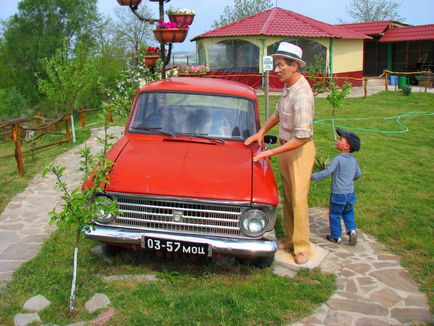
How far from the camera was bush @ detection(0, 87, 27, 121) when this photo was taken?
40.6 meters

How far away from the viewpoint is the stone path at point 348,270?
4.06m

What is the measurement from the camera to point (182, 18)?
9.09m

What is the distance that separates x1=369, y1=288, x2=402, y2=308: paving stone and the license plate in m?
1.58

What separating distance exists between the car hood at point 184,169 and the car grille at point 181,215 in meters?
0.10

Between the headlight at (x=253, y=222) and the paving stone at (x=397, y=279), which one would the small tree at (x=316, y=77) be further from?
the headlight at (x=253, y=222)

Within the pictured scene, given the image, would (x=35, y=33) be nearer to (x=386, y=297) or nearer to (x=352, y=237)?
(x=352, y=237)

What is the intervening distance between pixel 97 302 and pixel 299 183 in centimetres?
223

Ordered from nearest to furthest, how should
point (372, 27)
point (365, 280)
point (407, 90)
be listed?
point (365, 280), point (407, 90), point (372, 27)

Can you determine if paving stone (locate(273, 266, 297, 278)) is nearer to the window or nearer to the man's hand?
the man's hand

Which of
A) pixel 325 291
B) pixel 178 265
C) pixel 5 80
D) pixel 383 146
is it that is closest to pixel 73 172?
pixel 178 265

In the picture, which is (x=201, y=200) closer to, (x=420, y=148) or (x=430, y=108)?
(x=420, y=148)

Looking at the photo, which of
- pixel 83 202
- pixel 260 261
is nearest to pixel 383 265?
pixel 260 261

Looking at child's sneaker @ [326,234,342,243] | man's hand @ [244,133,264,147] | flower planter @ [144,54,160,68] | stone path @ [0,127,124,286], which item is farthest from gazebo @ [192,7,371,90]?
man's hand @ [244,133,264,147]

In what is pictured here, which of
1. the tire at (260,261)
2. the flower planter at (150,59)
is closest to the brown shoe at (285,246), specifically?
the tire at (260,261)
